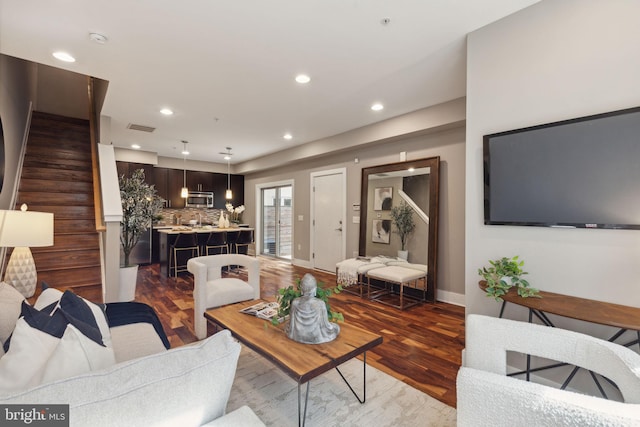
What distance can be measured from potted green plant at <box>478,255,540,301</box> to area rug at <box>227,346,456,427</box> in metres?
0.81

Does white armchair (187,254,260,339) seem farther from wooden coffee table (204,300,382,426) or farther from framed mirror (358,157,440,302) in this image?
framed mirror (358,157,440,302)

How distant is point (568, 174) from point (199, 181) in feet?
25.3

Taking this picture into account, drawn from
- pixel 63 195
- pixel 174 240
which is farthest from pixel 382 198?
pixel 63 195

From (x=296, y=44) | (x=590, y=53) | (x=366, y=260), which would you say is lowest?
Result: (x=366, y=260)

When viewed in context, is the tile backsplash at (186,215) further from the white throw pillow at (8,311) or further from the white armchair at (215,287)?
the white throw pillow at (8,311)

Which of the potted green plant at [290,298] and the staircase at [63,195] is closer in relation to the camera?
the potted green plant at [290,298]

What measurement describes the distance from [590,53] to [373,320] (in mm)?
2888

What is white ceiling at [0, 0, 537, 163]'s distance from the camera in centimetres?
206

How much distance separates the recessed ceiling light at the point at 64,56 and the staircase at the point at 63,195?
2.19 m

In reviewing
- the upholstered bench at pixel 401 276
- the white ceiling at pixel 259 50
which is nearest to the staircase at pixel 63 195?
the white ceiling at pixel 259 50

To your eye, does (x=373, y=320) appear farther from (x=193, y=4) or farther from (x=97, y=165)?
(x=97, y=165)

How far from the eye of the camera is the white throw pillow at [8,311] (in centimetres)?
137

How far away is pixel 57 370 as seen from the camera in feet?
2.77

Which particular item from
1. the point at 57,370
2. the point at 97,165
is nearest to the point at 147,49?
the point at 97,165
